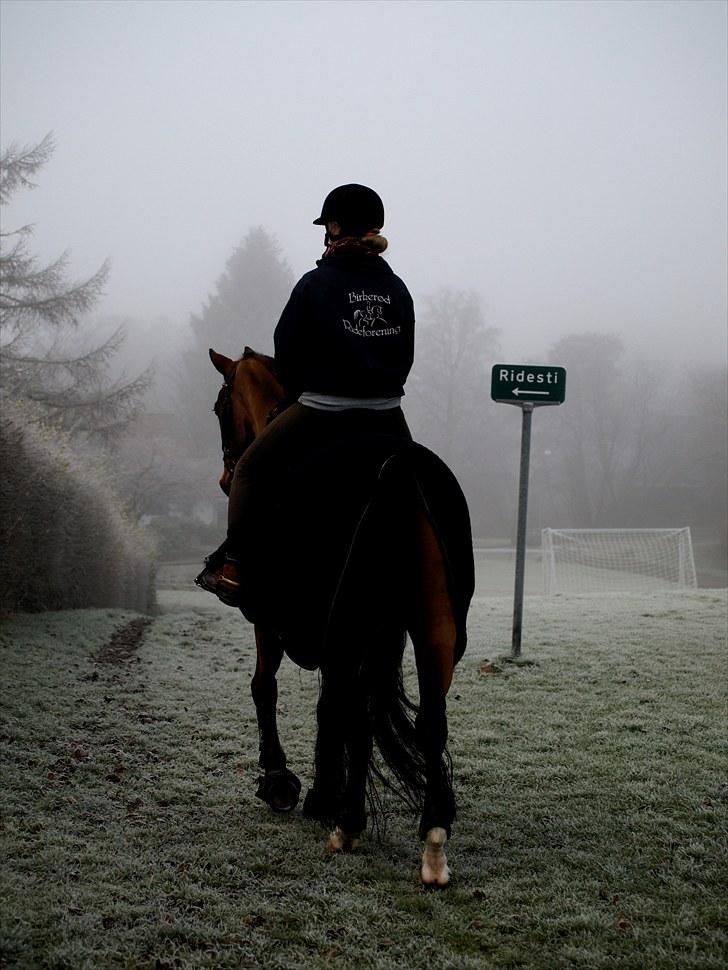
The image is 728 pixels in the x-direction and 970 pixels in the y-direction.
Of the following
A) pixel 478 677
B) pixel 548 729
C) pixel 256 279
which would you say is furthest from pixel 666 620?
pixel 256 279

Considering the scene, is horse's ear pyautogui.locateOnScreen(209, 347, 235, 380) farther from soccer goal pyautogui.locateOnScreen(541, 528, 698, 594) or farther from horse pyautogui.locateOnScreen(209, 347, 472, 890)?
soccer goal pyautogui.locateOnScreen(541, 528, 698, 594)

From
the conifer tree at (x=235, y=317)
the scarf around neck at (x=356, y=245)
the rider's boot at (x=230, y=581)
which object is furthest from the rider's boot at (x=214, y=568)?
the conifer tree at (x=235, y=317)

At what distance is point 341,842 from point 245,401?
6.51 ft

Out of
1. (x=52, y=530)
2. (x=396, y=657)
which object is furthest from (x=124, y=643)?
(x=396, y=657)

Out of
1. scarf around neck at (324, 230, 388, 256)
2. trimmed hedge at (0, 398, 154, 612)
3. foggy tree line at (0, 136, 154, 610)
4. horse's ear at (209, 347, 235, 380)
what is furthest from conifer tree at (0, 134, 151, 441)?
scarf around neck at (324, 230, 388, 256)

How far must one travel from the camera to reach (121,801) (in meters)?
4.01

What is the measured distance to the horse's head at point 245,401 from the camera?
4.12m

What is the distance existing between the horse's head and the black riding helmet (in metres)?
0.80

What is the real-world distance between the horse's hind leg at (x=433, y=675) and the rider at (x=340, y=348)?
508mm

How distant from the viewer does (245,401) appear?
164 inches

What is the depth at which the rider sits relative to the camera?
3354mm

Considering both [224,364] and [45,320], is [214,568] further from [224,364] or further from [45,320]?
[45,320]

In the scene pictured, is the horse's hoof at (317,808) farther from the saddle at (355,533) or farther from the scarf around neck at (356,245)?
the scarf around neck at (356,245)

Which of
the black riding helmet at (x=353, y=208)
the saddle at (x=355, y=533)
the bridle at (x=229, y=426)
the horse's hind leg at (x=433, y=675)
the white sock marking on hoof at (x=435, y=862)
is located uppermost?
the black riding helmet at (x=353, y=208)
